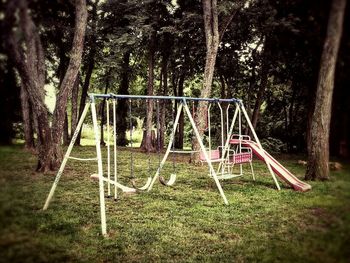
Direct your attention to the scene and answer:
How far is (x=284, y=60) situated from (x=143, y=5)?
23.2 m

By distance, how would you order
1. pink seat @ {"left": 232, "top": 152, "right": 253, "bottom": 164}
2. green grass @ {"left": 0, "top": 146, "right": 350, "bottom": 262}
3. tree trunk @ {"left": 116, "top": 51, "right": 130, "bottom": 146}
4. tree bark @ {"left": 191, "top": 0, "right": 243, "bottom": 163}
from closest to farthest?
green grass @ {"left": 0, "top": 146, "right": 350, "bottom": 262}
pink seat @ {"left": 232, "top": 152, "right": 253, "bottom": 164}
tree bark @ {"left": 191, "top": 0, "right": 243, "bottom": 163}
tree trunk @ {"left": 116, "top": 51, "right": 130, "bottom": 146}

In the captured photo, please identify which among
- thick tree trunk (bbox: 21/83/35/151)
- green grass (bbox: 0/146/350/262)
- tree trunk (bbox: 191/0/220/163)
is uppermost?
tree trunk (bbox: 191/0/220/163)

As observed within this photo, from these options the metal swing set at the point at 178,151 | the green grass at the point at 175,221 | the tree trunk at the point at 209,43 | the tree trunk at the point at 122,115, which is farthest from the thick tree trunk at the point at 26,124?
the tree trunk at the point at 122,115

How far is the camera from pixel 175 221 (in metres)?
7.50

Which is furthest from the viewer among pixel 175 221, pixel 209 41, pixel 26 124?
pixel 209 41

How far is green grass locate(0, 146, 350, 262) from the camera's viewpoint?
1077 mm

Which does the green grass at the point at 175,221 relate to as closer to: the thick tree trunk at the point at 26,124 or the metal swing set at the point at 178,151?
the thick tree trunk at the point at 26,124

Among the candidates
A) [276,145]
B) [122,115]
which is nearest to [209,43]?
[276,145]

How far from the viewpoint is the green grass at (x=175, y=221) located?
3.53 ft

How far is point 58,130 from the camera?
12.8 meters

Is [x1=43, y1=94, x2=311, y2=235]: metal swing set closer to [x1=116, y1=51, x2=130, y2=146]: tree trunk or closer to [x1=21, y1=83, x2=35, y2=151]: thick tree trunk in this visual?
[x1=21, y1=83, x2=35, y2=151]: thick tree trunk

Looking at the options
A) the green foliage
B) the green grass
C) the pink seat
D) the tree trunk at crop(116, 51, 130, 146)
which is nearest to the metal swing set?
the pink seat

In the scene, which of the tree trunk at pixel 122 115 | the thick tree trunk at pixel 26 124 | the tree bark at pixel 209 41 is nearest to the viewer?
the thick tree trunk at pixel 26 124

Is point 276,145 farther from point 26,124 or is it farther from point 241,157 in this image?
point 241,157
